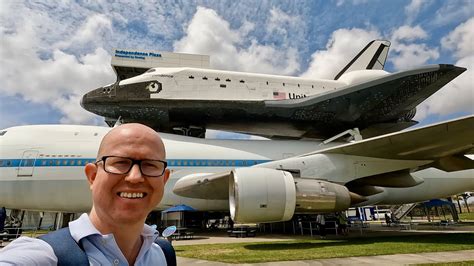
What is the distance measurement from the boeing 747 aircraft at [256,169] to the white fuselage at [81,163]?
0.03 metres

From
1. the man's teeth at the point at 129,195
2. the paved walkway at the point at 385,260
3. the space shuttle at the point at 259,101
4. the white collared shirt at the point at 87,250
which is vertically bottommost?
the paved walkway at the point at 385,260

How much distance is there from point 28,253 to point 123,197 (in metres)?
0.34

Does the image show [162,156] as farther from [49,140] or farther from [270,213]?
[49,140]

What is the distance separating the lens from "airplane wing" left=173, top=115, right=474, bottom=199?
27.8ft

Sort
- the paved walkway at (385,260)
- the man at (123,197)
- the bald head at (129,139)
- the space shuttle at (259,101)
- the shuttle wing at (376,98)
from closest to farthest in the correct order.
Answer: the man at (123,197) < the bald head at (129,139) < the paved walkway at (385,260) < the shuttle wing at (376,98) < the space shuttle at (259,101)

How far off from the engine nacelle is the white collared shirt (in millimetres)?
6628

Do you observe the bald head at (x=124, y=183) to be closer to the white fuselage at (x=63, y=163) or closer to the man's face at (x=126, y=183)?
the man's face at (x=126, y=183)

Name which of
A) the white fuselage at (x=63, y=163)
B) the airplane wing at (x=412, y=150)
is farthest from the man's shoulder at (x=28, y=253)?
the white fuselage at (x=63, y=163)

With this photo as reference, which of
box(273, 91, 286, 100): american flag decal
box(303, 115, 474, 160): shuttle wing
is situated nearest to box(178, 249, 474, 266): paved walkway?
box(303, 115, 474, 160): shuttle wing

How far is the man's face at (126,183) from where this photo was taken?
113cm

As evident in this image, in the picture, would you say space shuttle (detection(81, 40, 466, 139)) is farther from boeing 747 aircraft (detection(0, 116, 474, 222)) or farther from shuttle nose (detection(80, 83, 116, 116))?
boeing 747 aircraft (detection(0, 116, 474, 222))

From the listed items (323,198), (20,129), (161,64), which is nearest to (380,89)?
(323,198)

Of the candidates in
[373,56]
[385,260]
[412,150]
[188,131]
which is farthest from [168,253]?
[373,56]

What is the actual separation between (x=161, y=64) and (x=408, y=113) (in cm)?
1402
